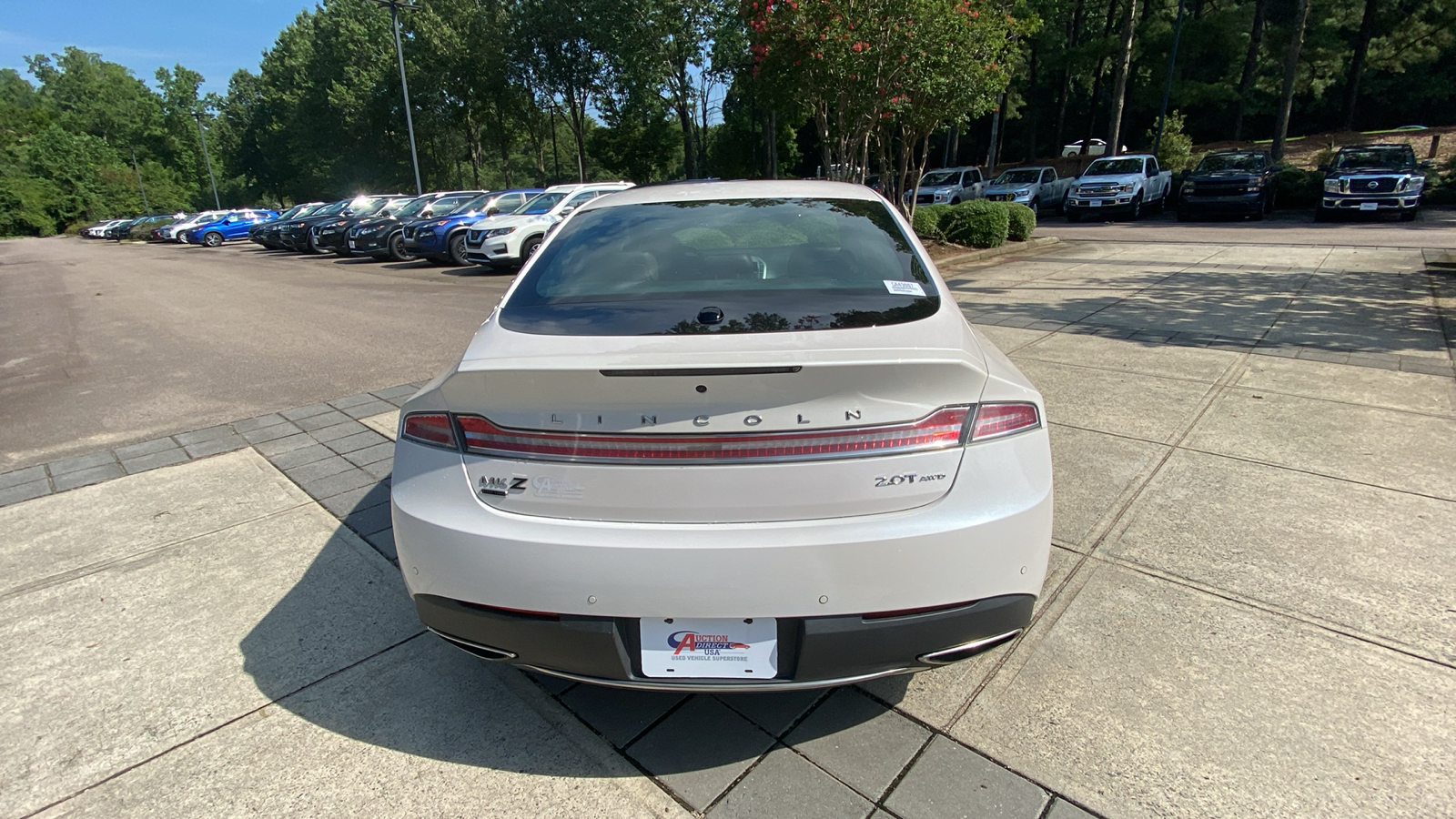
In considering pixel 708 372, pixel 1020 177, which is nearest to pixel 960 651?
pixel 708 372

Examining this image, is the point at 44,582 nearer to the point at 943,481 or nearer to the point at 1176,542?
the point at 943,481

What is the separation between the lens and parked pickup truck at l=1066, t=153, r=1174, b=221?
69.3 feet

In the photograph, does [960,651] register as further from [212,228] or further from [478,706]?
[212,228]

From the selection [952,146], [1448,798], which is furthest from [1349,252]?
[952,146]

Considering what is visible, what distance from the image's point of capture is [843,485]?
187 centimetres

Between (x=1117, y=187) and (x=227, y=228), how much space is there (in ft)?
132

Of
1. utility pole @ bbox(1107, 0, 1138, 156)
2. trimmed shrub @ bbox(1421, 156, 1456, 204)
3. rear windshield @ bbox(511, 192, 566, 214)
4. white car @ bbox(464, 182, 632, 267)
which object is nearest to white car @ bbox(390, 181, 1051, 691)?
white car @ bbox(464, 182, 632, 267)

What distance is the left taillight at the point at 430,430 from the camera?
6.72 ft


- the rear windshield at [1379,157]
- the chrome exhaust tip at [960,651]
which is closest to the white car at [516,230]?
the chrome exhaust tip at [960,651]

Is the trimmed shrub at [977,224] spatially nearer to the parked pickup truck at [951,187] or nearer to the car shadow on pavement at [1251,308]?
the car shadow on pavement at [1251,308]

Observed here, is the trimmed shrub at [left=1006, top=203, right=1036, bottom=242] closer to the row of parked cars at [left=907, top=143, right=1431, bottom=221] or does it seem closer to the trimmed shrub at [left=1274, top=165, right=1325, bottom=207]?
the row of parked cars at [left=907, top=143, right=1431, bottom=221]

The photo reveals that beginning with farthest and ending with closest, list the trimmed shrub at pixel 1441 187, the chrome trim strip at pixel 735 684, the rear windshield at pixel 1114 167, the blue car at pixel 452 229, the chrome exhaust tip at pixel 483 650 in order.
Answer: the rear windshield at pixel 1114 167
the trimmed shrub at pixel 1441 187
the blue car at pixel 452 229
the chrome exhaust tip at pixel 483 650
the chrome trim strip at pixel 735 684

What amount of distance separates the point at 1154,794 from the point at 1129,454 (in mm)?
2649

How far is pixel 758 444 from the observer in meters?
1.88
